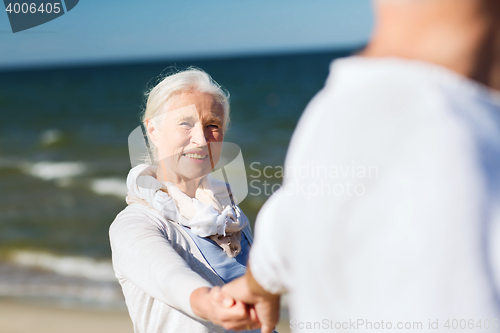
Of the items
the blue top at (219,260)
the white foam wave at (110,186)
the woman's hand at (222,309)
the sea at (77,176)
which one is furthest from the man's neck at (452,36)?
the white foam wave at (110,186)

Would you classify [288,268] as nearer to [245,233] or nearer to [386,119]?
[386,119]

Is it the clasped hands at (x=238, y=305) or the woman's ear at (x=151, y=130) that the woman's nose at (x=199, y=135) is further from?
the clasped hands at (x=238, y=305)

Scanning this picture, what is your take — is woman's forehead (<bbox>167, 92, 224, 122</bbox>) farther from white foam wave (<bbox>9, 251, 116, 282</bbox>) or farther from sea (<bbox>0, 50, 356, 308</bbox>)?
white foam wave (<bbox>9, 251, 116, 282</bbox>)

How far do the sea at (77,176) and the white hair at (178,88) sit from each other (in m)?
0.21

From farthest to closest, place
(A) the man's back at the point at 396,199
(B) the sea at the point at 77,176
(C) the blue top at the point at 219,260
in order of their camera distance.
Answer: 1. (B) the sea at the point at 77,176
2. (C) the blue top at the point at 219,260
3. (A) the man's back at the point at 396,199

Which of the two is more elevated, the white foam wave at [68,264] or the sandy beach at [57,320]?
the sandy beach at [57,320]

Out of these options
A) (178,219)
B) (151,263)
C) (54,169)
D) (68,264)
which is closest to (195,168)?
(178,219)

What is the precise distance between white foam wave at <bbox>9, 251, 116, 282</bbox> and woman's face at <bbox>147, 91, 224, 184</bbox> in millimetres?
3895

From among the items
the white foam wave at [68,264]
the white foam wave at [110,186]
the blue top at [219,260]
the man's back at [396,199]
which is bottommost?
the white foam wave at [110,186]

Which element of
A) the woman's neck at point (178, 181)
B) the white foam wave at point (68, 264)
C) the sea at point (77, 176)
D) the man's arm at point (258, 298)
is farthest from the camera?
the white foam wave at point (68, 264)

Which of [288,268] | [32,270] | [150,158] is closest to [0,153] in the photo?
[32,270]

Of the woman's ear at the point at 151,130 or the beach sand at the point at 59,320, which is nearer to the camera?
the woman's ear at the point at 151,130

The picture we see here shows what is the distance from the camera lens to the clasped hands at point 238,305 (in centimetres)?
116

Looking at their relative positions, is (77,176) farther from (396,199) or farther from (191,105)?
(396,199)
